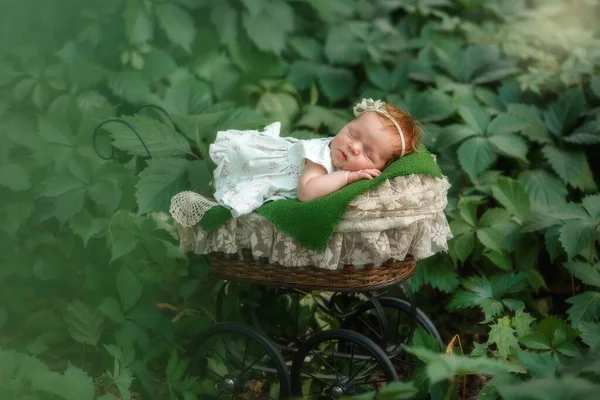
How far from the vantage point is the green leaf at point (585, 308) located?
245 centimetres

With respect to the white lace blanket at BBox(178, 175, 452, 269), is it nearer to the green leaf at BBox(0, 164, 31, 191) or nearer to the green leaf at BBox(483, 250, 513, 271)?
the green leaf at BBox(483, 250, 513, 271)

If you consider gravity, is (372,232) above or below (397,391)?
above

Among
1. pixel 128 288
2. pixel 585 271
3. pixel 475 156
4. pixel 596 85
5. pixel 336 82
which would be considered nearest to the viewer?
pixel 128 288

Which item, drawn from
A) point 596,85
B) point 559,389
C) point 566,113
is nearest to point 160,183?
point 559,389

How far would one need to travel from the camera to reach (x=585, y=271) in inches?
103

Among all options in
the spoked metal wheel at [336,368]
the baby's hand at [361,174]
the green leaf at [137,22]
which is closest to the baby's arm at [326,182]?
the baby's hand at [361,174]

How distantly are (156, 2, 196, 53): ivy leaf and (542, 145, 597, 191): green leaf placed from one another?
5.78 feet

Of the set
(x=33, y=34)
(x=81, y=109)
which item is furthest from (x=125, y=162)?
(x=33, y=34)

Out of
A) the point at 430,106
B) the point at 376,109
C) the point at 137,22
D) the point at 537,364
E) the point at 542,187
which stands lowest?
the point at 542,187

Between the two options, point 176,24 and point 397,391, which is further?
point 176,24

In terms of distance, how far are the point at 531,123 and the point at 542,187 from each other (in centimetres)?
33

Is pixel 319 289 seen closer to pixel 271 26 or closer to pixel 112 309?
pixel 112 309

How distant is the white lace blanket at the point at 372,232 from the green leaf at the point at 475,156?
867mm

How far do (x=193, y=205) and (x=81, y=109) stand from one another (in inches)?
44.0
